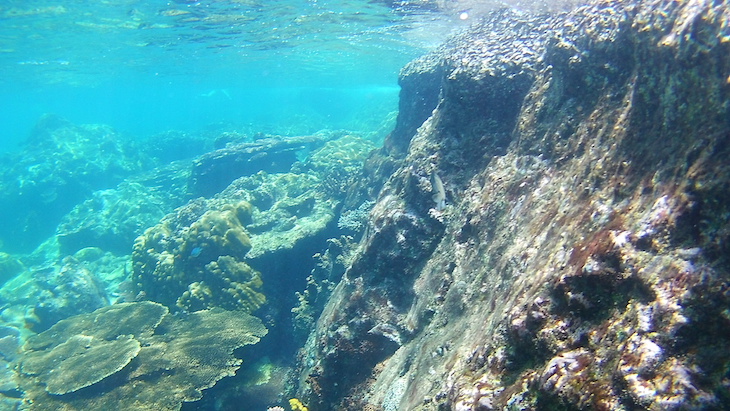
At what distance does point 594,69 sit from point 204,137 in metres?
32.6

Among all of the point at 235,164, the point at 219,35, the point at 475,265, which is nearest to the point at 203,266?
the point at 475,265

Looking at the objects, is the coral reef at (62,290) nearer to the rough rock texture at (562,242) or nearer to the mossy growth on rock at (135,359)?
the mossy growth on rock at (135,359)

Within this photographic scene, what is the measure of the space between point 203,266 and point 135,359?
2.91 m

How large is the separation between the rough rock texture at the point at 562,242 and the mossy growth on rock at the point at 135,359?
238cm

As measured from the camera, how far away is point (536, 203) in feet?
10.9

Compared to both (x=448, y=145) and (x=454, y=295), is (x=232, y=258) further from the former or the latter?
(x=454, y=295)

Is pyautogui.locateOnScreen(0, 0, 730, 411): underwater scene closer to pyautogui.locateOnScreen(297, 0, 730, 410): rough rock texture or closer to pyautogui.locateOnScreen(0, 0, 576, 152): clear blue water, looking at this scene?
pyautogui.locateOnScreen(297, 0, 730, 410): rough rock texture

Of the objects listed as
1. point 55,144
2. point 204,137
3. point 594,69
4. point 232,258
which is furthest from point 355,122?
point 594,69

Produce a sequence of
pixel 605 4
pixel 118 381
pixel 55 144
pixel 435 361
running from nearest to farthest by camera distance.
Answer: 1. pixel 435 361
2. pixel 605 4
3. pixel 118 381
4. pixel 55 144

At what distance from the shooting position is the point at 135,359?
7.14 m

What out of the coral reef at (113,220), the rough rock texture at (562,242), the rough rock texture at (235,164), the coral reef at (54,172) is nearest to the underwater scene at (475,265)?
the rough rock texture at (562,242)

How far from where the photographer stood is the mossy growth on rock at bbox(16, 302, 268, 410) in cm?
659

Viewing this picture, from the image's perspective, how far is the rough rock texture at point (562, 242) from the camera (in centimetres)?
151

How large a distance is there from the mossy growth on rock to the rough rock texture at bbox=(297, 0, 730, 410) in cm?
238
